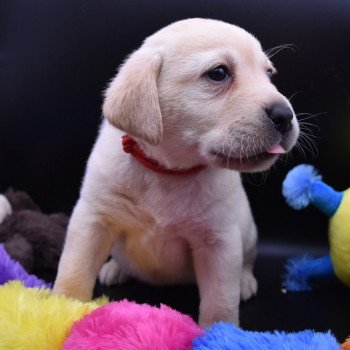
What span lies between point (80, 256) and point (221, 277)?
1.54 ft

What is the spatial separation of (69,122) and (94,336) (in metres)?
1.72

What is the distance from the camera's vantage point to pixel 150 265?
2.01m

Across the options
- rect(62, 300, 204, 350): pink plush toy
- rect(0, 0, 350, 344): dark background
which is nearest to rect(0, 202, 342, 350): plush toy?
rect(62, 300, 204, 350): pink plush toy

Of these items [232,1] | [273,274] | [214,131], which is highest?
[232,1]

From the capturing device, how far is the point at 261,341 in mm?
1181

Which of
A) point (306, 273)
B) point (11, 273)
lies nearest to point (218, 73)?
point (11, 273)

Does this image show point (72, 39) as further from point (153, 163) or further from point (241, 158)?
point (241, 158)

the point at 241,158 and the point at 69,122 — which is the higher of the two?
the point at 241,158

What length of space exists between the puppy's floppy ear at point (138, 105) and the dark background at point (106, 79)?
1177mm

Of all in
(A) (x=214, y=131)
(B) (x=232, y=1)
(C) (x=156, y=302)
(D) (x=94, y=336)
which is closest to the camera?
(D) (x=94, y=336)

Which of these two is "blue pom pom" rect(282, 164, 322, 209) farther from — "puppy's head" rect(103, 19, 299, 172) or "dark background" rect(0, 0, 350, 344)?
"puppy's head" rect(103, 19, 299, 172)

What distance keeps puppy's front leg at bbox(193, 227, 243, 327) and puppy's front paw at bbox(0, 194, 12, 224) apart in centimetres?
94

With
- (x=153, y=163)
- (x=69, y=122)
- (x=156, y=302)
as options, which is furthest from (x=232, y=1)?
(x=156, y=302)

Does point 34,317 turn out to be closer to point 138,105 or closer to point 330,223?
point 138,105
